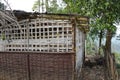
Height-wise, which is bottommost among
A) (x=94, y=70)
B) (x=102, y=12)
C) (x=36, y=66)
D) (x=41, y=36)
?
(x=94, y=70)

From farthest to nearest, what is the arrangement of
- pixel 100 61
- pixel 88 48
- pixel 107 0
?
pixel 88 48 → pixel 100 61 → pixel 107 0

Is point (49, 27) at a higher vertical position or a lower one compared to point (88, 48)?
higher

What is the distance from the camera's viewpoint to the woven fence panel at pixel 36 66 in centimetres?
1080

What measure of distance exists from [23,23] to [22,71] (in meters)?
2.16

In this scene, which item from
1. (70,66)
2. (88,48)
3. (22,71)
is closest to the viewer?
(70,66)

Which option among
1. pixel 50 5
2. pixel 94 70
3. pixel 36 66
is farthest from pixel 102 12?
pixel 50 5

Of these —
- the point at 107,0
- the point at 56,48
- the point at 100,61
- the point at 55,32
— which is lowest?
the point at 100,61

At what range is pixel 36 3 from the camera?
31.9 meters

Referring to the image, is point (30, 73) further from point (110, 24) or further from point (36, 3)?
point (36, 3)

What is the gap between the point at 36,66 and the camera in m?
11.2

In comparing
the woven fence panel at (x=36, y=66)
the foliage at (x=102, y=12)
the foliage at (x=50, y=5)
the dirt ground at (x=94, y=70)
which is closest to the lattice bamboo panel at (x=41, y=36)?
the woven fence panel at (x=36, y=66)

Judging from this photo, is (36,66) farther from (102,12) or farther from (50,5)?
(50,5)

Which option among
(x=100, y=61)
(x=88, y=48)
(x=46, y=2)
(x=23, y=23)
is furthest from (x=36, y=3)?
(x=23, y=23)

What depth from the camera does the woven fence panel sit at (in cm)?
1080
